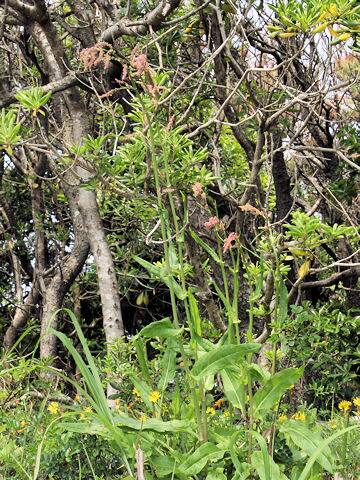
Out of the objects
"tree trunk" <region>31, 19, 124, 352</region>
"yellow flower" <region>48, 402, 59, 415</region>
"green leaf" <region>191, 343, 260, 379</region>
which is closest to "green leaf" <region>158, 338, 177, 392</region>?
"green leaf" <region>191, 343, 260, 379</region>

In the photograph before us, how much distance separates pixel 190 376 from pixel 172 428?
186mm

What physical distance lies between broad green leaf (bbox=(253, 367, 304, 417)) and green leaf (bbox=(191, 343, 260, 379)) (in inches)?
6.1

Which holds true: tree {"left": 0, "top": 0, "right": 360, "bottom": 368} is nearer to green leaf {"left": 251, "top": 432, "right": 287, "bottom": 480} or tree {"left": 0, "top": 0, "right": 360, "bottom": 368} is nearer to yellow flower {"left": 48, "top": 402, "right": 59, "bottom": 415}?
green leaf {"left": 251, "top": 432, "right": 287, "bottom": 480}

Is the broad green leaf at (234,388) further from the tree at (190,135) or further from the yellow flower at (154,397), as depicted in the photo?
the tree at (190,135)

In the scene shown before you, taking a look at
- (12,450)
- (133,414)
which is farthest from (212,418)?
(12,450)

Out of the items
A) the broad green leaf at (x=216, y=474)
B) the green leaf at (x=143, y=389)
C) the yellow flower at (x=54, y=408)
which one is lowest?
the broad green leaf at (x=216, y=474)

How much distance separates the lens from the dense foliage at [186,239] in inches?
106

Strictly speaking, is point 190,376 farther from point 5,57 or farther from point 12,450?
point 5,57

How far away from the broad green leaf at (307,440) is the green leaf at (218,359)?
1.17ft

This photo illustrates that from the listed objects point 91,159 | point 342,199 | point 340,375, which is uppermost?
point 91,159

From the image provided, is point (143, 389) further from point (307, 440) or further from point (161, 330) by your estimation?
point (307, 440)

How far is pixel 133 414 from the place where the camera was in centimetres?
353

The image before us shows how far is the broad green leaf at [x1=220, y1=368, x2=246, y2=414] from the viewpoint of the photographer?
2684mm

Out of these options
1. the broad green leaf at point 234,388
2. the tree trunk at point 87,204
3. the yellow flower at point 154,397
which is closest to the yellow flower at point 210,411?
the yellow flower at point 154,397
